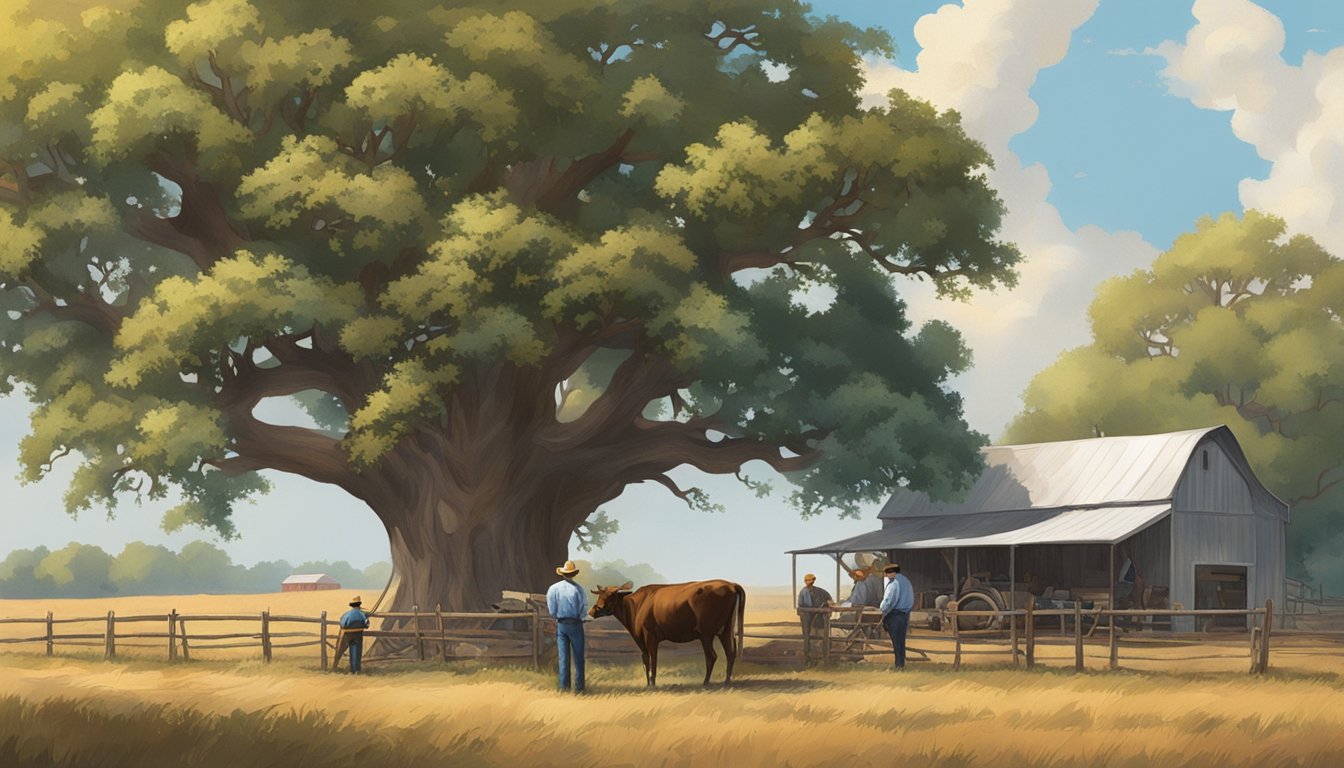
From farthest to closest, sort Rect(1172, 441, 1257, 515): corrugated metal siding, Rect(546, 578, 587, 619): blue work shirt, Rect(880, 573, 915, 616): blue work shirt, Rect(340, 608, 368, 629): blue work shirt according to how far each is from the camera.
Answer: Rect(1172, 441, 1257, 515): corrugated metal siding
Rect(340, 608, 368, 629): blue work shirt
Rect(880, 573, 915, 616): blue work shirt
Rect(546, 578, 587, 619): blue work shirt

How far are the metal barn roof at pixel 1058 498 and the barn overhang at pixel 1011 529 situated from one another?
0.03 meters

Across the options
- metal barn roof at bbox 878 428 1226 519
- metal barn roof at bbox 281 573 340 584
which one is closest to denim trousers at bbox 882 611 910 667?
metal barn roof at bbox 878 428 1226 519

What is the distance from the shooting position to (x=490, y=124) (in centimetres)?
3272

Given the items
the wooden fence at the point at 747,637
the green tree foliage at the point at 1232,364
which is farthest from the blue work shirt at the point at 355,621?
the green tree foliage at the point at 1232,364

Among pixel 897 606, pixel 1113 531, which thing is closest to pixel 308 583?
pixel 1113 531

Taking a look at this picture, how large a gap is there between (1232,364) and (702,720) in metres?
53.2

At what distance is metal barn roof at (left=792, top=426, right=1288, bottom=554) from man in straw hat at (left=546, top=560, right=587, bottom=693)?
19.3 meters

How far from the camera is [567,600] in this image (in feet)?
76.2

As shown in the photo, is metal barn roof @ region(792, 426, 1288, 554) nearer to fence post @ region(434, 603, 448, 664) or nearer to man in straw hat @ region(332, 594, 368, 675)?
fence post @ region(434, 603, 448, 664)

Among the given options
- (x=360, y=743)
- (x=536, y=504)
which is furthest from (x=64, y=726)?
(x=536, y=504)

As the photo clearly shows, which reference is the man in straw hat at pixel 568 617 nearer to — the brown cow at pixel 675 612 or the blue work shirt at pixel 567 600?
the blue work shirt at pixel 567 600

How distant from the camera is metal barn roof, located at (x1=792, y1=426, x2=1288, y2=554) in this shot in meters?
43.6

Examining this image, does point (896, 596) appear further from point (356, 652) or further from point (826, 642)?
point (356, 652)

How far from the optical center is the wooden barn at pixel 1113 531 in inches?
1735
